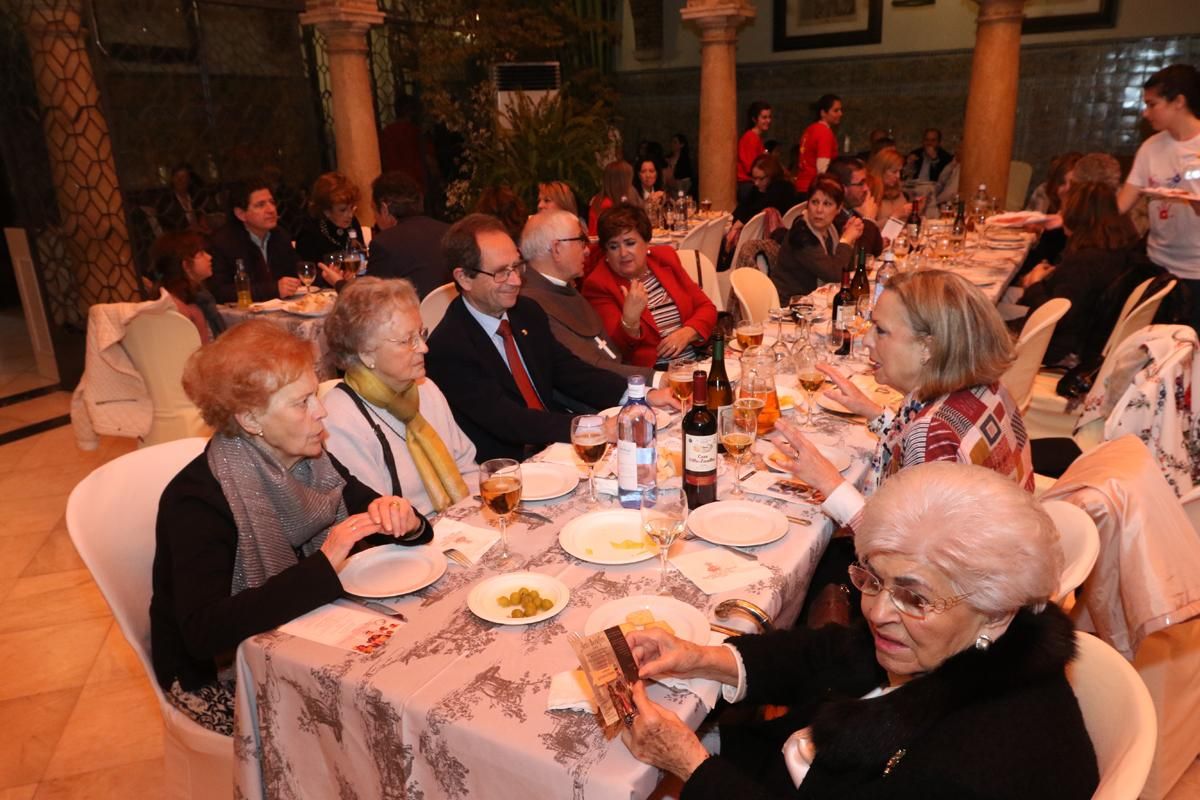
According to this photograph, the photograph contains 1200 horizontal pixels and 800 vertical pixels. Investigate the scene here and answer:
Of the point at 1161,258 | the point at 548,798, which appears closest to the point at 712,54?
the point at 1161,258

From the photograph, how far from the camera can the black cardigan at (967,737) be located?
1.16 m

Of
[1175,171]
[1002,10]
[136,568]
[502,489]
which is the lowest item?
[136,568]

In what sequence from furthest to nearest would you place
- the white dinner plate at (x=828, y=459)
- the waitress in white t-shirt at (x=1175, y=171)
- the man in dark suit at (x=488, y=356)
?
the waitress in white t-shirt at (x=1175, y=171) < the man in dark suit at (x=488, y=356) < the white dinner plate at (x=828, y=459)

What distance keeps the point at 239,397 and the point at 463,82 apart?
9.23 meters

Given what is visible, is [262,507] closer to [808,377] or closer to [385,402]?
[385,402]

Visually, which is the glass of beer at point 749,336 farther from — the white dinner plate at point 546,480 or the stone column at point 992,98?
the stone column at point 992,98

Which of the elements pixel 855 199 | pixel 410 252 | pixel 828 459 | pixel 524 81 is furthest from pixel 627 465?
pixel 524 81

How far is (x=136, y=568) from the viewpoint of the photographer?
2012 millimetres

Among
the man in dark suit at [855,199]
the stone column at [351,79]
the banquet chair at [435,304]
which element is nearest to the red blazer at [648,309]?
the banquet chair at [435,304]

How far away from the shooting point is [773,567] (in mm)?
1810

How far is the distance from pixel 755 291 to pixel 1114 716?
3.35m

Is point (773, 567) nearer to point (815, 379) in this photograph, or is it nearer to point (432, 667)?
point (432, 667)

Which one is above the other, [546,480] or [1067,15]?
[1067,15]

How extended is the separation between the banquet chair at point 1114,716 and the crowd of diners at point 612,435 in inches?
2.4
